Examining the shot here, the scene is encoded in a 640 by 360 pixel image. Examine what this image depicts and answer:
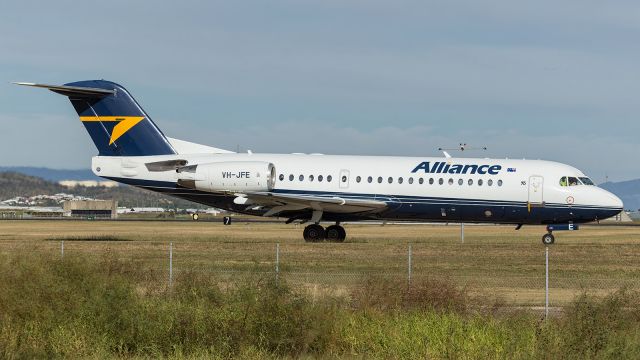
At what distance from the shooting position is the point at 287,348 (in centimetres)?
1684

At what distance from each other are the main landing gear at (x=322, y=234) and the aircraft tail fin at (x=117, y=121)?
272 inches

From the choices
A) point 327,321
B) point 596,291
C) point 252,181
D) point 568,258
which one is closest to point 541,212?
point 568,258

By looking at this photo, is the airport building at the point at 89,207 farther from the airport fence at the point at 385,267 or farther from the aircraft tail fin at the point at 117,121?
the airport fence at the point at 385,267

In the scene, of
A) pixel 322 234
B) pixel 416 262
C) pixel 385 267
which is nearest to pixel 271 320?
pixel 385 267

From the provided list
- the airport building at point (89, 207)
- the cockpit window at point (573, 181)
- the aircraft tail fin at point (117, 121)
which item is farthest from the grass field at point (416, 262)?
the airport building at point (89, 207)

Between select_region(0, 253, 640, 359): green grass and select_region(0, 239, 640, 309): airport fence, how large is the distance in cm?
140

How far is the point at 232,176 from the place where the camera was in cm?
4034

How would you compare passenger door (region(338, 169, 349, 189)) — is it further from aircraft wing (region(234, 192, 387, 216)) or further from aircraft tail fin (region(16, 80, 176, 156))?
aircraft tail fin (region(16, 80, 176, 156))

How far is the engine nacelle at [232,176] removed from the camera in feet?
132

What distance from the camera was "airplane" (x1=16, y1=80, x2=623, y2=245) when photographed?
39250 mm

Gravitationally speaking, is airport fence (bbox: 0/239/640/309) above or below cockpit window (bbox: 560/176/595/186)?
below

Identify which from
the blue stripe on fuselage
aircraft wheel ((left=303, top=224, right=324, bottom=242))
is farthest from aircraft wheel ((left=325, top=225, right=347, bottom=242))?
the blue stripe on fuselage

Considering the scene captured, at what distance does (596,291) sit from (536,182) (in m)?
15.8

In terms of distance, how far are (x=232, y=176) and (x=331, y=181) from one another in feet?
12.9
